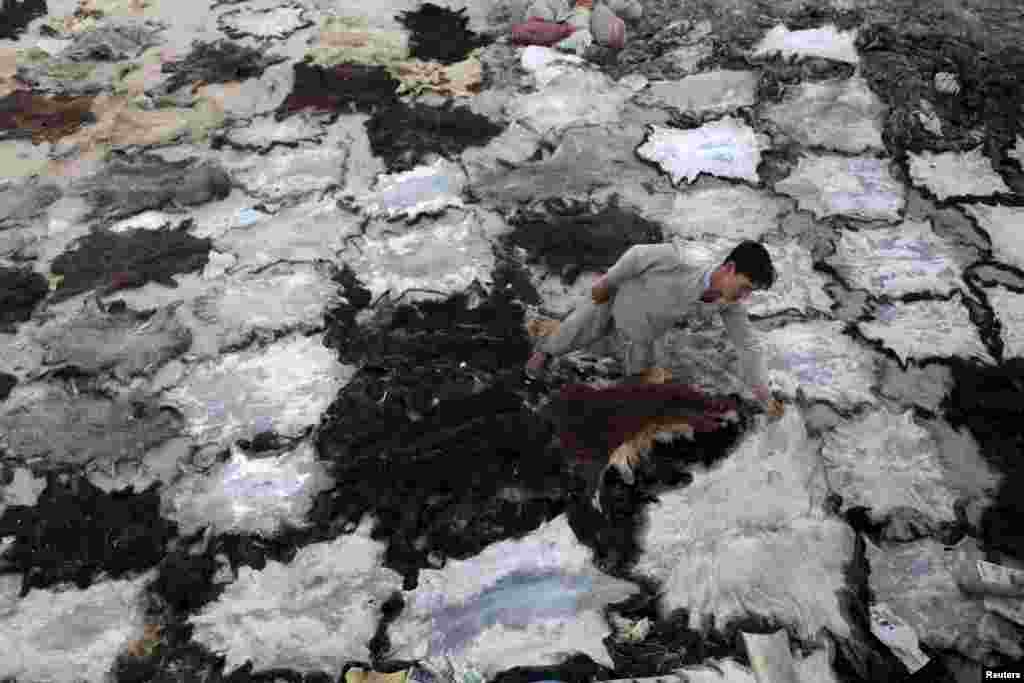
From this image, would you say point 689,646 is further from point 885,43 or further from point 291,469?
point 885,43

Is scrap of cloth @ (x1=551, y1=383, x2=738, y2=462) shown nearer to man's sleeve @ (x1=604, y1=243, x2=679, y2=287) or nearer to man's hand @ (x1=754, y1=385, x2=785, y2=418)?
man's hand @ (x1=754, y1=385, x2=785, y2=418)

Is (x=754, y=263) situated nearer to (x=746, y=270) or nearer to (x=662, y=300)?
(x=746, y=270)

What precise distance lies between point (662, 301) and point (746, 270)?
40cm

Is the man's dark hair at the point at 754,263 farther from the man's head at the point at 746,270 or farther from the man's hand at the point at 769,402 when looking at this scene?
the man's hand at the point at 769,402

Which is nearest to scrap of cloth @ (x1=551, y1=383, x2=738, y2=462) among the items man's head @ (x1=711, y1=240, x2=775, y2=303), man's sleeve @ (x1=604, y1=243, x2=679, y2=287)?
man's sleeve @ (x1=604, y1=243, x2=679, y2=287)

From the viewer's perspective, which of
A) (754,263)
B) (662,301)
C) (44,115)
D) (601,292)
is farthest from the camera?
(44,115)

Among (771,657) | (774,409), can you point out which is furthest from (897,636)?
(774,409)

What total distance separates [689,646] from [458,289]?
7.03 ft

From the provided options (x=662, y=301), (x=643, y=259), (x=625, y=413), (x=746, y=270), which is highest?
(x=746, y=270)

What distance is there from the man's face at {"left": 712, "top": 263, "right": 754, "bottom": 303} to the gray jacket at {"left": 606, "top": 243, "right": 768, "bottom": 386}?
83 mm

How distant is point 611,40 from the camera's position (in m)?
5.75

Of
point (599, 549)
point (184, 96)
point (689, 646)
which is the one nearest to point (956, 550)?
point (689, 646)

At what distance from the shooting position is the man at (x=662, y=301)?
265cm

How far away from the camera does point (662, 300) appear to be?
2902 mm
